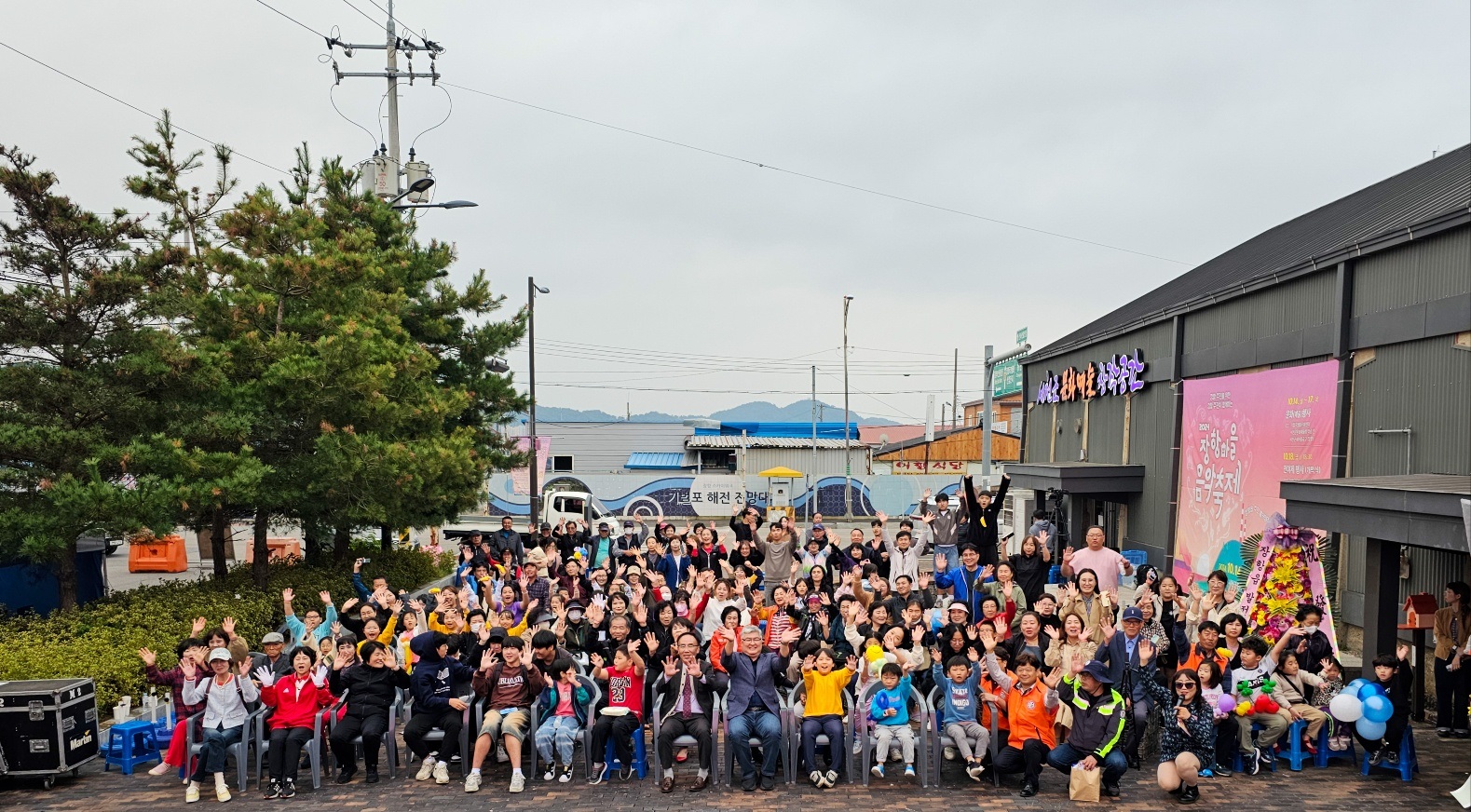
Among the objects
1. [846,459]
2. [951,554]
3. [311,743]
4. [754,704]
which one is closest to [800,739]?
[754,704]

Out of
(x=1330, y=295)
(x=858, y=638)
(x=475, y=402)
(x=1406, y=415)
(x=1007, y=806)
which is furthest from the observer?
(x=475, y=402)

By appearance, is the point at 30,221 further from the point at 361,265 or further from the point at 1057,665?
the point at 1057,665

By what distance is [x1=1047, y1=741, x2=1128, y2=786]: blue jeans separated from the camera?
8.09 m

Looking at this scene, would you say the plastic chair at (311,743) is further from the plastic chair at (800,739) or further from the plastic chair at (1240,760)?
the plastic chair at (1240,760)

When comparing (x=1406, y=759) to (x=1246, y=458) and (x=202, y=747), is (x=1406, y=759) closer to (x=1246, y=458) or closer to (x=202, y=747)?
(x=1246, y=458)

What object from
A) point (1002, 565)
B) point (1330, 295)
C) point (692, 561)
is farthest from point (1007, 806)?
point (1330, 295)

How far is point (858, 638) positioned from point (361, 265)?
1056 centimetres

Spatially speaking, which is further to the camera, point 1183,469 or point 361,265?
point 1183,469

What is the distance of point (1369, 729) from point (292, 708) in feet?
29.9

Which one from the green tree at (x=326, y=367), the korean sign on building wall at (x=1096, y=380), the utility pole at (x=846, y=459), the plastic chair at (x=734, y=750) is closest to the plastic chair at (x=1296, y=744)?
the plastic chair at (x=734, y=750)

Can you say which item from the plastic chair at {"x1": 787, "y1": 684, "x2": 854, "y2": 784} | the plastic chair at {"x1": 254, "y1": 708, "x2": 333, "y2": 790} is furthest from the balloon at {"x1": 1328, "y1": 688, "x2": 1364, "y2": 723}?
the plastic chair at {"x1": 254, "y1": 708, "x2": 333, "y2": 790}

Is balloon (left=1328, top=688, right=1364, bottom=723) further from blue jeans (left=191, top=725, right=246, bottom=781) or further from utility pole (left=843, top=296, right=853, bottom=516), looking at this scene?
utility pole (left=843, top=296, right=853, bottom=516)

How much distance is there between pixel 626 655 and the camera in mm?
8977

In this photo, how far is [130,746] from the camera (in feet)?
30.1
